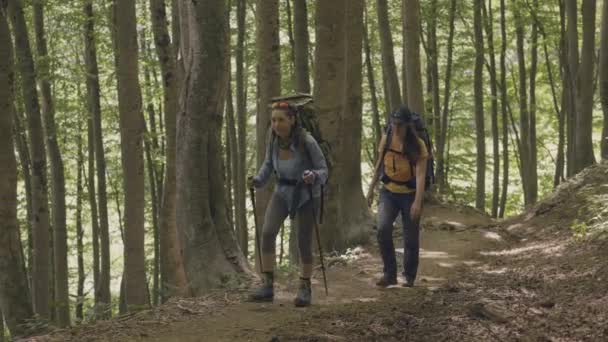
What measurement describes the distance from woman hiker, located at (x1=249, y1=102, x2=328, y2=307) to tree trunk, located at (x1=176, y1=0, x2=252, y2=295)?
118 cm

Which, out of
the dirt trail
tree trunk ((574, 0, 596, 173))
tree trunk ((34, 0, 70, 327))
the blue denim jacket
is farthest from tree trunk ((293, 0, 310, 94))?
the blue denim jacket

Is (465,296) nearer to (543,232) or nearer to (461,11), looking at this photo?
(543,232)

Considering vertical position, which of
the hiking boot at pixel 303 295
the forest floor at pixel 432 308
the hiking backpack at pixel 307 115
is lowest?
the forest floor at pixel 432 308

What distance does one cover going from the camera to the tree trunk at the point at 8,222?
10227 millimetres

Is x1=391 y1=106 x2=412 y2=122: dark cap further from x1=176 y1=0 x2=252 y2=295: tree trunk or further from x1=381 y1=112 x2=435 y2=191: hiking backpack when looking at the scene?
x1=176 y1=0 x2=252 y2=295: tree trunk

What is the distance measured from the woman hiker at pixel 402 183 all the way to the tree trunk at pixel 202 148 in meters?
1.87

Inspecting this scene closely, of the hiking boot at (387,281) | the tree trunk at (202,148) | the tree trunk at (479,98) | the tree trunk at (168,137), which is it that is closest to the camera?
the tree trunk at (202,148)

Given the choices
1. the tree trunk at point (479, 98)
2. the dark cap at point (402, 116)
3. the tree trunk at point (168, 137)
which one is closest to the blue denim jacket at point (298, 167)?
the dark cap at point (402, 116)

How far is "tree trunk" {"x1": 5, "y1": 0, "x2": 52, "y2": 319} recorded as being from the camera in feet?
46.4

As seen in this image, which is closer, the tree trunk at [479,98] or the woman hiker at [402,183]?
the woman hiker at [402,183]

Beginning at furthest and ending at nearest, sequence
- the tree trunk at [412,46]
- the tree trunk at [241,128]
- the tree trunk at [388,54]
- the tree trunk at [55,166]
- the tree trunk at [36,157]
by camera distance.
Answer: the tree trunk at [241,128]
the tree trunk at [388,54]
the tree trunk at [412,46]
the tree trunk at [55,166]
the tree trunk at [36,157]

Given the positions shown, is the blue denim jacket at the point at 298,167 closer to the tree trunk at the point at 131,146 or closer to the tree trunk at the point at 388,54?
the tree trunk at the point at 131,146

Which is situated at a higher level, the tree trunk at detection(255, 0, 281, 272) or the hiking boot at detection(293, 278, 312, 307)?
the tree trunk at detection(255, 0, 281, 272)

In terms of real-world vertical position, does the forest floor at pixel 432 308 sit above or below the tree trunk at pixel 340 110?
below
